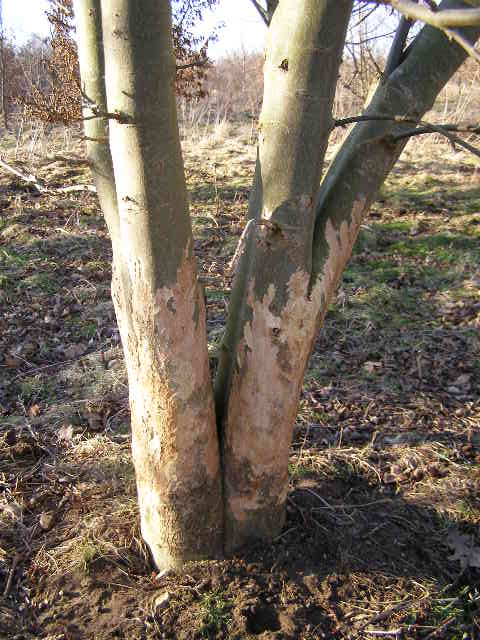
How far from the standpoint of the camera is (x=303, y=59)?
4.51 ft

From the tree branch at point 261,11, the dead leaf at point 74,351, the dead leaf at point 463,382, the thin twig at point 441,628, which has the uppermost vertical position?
the tree branch at point 261,11

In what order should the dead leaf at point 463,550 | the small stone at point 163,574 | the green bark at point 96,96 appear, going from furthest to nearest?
1. the dead leaf at point 463,550
2. the small stone at point 163,574
3. the green bark at point 96,96

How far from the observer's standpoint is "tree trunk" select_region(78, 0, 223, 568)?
1325mm

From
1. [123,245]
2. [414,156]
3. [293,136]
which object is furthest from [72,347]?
[414,156]

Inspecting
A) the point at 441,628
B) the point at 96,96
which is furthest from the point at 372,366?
the point at 96,96

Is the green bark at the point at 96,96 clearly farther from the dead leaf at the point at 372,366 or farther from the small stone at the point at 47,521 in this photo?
the dead leaf at the point at 372,366

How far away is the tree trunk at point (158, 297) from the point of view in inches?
52.2

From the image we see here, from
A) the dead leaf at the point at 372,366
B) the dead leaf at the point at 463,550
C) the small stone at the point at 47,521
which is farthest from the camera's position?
the dead leaf at the point at 372,366

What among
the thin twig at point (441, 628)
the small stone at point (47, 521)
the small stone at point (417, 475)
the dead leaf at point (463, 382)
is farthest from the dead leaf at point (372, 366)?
the small stone at point (47, 521)

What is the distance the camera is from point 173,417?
172cm

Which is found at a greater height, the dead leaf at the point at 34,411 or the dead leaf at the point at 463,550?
the dead leaf at the point at 463,550

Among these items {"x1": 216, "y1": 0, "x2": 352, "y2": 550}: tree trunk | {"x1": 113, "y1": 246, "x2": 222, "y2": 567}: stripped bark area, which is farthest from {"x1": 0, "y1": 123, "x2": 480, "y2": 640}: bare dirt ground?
{"x1": 216, "y1": 0, "x2": 352, "y2": 550}: tree trunk

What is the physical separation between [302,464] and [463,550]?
824mm

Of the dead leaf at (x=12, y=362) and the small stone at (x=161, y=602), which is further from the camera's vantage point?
the dead leaf at (x=12, y=362)
